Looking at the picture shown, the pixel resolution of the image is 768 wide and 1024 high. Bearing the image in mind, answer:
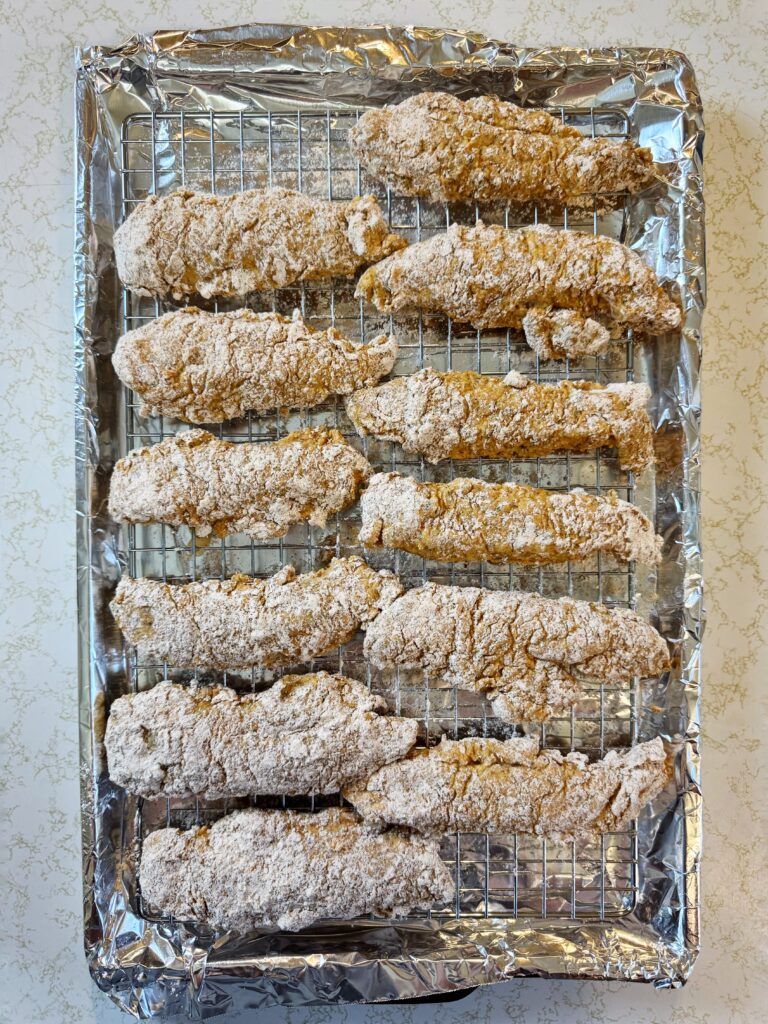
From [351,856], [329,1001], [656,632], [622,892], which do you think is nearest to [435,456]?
[656,632]

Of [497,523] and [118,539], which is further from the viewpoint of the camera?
[118,539]

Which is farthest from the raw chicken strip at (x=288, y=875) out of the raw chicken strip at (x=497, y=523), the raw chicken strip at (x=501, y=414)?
the raw chicken strip at (x=501, y=414)

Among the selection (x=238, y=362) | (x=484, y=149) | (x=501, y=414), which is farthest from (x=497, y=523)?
(x=484, y=149)

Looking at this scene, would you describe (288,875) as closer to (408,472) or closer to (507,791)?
(507,791)

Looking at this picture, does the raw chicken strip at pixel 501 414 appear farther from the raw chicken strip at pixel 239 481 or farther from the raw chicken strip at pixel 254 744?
the raw chicken strip at pixel 254 744

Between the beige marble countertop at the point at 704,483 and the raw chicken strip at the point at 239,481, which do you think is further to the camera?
the beige marble countertop at the point at 704,483

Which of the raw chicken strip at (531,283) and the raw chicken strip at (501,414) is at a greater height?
the raw chicken strip at (531,283)
